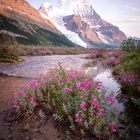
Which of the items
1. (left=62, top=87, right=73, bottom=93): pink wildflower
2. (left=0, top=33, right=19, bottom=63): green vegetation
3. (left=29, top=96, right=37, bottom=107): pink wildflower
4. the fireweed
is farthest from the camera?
(left=0, top=33, right=19, bottom=63): green vegetation

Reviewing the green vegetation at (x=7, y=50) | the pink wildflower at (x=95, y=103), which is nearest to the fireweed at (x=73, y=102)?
the pink wildflower at (x=95, y=103)

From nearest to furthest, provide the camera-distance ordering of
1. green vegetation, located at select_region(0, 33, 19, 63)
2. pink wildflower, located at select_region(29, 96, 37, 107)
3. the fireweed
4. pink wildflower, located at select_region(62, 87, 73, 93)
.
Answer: the fireweed → pink wildflower, located at select_region(62, 87, 73, 93) → pink wildflower, located at select_region(29, 96, 37, 107) → green vegetation, located at select_region(0, 33, 19, 63)

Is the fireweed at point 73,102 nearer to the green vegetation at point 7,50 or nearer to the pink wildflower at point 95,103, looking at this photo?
the pink wildflower at point 95,103

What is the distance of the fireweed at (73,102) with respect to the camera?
244 inches

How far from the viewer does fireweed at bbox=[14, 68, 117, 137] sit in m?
6.21

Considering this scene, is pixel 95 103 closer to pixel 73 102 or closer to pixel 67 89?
pixel 73 102

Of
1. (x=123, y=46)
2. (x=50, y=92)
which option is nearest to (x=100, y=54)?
(x=123, y=46)

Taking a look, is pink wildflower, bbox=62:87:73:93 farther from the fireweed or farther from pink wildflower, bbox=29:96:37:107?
pink wildflower, bbox=29:96:37:107

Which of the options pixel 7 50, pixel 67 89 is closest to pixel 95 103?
pixel 67 89

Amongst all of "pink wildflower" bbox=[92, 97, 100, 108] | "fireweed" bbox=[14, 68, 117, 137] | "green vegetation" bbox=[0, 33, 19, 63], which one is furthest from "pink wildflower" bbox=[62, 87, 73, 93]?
"green vegetation" bbox=[0, 33, 19, 63]

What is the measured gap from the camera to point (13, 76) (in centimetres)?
1606

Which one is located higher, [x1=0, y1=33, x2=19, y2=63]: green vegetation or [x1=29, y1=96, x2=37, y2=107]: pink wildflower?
[x1=29, y1=96, x2=37, y2=107]: pink wildflower

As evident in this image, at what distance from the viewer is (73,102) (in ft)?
23.2

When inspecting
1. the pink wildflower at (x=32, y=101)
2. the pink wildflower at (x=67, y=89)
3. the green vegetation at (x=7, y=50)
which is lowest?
the green vegetation at (x=7, y=50)
